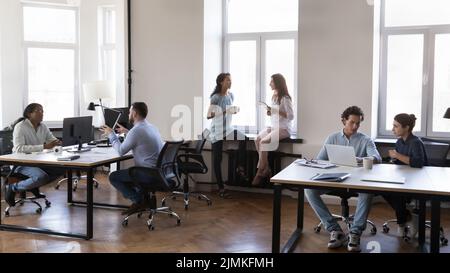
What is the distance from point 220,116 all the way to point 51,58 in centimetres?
327

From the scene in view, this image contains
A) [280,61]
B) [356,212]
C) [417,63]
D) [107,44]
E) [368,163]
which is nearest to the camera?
[368,163]

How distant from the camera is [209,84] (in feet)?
23.2

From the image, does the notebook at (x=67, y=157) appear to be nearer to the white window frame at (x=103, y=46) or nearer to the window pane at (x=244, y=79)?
the window pane at (x=244, y=79)

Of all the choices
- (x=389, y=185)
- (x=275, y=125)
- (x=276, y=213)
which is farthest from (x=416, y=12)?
(x=276, y=213)

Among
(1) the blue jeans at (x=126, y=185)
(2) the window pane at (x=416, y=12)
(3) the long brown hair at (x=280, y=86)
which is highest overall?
(2) the window pane at (x=416, y=12)

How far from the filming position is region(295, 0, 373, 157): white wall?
6.07 m

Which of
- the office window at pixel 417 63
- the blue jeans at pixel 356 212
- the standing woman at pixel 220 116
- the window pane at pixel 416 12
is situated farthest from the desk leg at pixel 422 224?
the window pane at pixel 416 12

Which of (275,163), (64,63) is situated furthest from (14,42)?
(275,163)

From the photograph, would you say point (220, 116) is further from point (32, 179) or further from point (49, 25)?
point (49, 25)

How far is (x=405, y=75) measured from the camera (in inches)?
251

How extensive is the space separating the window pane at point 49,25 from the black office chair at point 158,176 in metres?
4.05

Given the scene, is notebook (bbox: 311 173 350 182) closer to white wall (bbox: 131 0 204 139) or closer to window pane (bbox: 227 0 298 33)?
white wall (bbox: 131 0 204 139)

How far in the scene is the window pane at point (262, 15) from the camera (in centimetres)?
691
